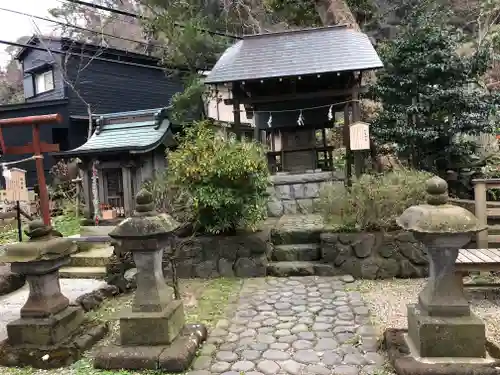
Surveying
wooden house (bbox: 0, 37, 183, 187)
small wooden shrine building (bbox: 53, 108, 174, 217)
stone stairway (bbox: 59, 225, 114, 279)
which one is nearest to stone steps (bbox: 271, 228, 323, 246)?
stone stairway (bbox: 59, 225, 114, 279)

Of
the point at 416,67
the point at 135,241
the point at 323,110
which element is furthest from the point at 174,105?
the point at 135,241

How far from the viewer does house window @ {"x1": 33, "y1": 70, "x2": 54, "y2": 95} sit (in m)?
18.4

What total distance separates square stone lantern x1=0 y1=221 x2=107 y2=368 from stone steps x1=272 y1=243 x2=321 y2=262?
3.83 meters

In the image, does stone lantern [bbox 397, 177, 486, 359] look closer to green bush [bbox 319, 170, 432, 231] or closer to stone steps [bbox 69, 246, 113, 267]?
green bush [bbox 319, 170, 432, 231]

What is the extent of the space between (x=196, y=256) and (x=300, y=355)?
3.55m

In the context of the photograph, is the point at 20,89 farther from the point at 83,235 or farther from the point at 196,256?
the point at 196,256

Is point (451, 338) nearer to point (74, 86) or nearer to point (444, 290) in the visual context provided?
point (444, 290)

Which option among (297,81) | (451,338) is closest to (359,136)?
(297,81)

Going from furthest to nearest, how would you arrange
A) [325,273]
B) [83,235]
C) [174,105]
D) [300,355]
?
1. [174,105]
2. [83,235]
3. [325,273]
4. [300,355]

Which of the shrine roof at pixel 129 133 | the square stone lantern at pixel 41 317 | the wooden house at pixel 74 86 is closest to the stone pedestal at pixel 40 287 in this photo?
the square stone lantern at pixel 41 317

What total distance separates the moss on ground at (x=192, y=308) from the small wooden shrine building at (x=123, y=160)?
409cm

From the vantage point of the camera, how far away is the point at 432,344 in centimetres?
349

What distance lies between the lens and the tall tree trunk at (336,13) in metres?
13.1

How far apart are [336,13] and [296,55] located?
12.1 ft
